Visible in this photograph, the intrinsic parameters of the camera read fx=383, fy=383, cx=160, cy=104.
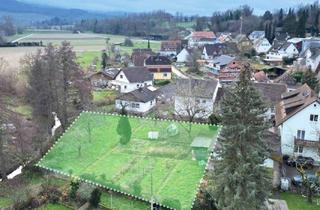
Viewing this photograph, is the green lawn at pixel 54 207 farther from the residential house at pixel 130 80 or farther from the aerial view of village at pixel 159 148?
the residential house at pixel 130 80

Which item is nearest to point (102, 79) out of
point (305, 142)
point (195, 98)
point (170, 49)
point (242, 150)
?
point (195, 98)

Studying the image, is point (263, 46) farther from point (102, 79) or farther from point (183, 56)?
point (102, 79)

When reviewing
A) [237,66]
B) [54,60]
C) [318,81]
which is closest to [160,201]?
[54,60]

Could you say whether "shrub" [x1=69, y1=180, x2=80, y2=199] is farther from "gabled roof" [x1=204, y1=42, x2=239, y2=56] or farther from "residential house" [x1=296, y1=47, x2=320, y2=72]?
"gabled roof" [x1=204, y1=42, x2=239, y2=56]

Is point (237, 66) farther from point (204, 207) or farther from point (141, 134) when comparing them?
point (204, 207)

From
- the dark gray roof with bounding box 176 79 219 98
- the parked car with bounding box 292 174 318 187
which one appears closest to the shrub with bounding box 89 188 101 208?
the parked car with bounding box 292 174 318 187
